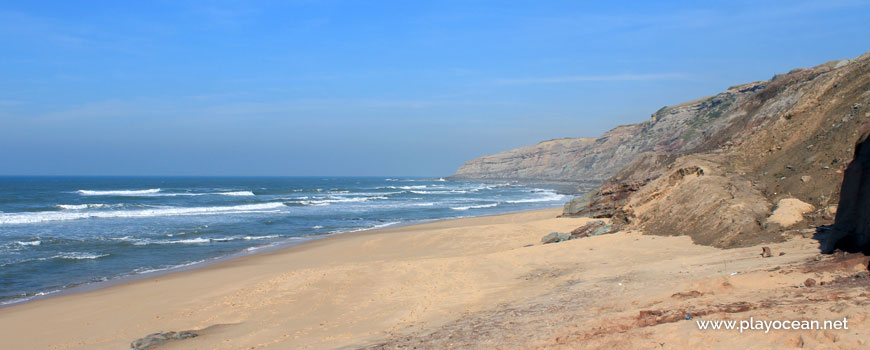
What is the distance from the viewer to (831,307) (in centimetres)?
517

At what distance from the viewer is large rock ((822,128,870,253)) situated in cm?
738

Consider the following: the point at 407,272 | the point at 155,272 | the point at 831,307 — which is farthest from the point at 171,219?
the point at 831,307

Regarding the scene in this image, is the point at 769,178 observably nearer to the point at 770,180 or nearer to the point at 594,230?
the point at 770,180

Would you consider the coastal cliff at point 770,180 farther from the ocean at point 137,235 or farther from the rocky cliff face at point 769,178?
the ocean at point 137,235

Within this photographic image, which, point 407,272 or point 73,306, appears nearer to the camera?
point 73,306

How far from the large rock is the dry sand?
48 cm

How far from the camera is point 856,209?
7.70 meters

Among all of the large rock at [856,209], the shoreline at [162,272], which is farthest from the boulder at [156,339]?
the large rock at [856,209]

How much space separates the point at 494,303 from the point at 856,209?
5.40 meters

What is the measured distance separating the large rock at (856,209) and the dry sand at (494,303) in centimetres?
48

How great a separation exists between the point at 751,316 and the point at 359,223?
90.8 ft

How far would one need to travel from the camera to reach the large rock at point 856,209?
7.38 meters

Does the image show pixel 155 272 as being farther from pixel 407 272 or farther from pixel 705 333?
pixel 705 333

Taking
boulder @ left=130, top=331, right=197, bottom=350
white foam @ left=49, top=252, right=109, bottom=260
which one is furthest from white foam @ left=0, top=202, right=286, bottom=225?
boulder @ left=130, top=331, right=197, bottom=350
